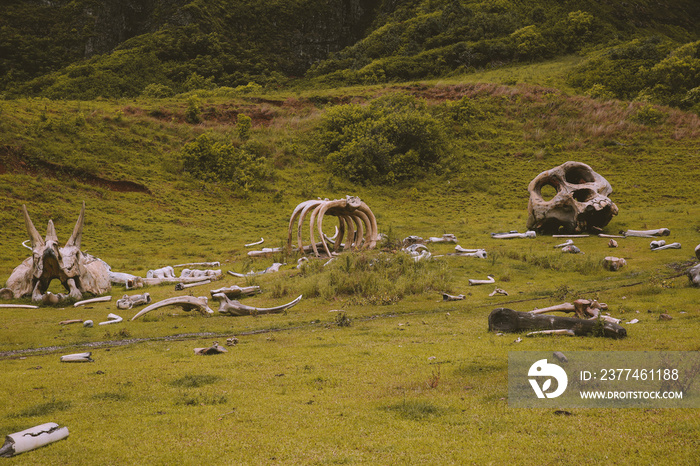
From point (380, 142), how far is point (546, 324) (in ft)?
96.8

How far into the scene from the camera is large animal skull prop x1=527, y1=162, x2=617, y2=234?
20.9 metres

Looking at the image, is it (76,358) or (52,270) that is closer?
(76,358)

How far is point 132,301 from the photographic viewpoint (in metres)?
13.0

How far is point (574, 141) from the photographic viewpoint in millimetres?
38625

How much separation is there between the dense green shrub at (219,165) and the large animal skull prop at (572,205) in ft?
56.7

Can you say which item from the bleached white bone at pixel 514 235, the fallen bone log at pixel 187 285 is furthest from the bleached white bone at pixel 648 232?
the fallen bone log at pixel 187 285

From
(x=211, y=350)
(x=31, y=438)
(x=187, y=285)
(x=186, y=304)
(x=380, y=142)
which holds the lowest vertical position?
(x=187, y=285)

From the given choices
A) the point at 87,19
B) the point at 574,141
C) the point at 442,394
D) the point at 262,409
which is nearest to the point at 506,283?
the point at 442,394

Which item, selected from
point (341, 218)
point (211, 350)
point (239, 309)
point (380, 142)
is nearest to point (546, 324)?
point (211, 350)

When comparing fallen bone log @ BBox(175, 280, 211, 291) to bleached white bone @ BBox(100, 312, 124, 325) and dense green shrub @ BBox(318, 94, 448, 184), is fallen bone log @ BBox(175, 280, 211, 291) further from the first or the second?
dense green shrub @ BBox(318, 94, 448, 184)

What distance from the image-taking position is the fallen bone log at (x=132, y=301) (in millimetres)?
12828

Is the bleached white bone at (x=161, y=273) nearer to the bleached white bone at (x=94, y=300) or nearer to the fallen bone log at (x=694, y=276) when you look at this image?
the bleached white bone at (x=94, y=300)

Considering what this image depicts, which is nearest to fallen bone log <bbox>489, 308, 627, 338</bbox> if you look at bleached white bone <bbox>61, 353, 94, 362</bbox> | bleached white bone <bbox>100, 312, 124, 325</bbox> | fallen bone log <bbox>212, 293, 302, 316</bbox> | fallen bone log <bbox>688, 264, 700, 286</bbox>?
fallen bone log <bbox>688, 264, 700, 286</bbox>

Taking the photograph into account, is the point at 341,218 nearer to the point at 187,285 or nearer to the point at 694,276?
the point at 187,285
